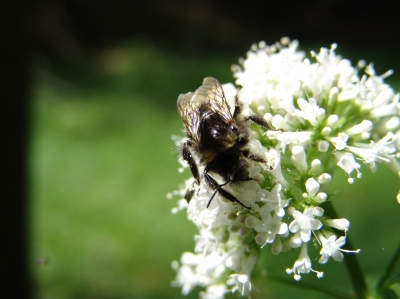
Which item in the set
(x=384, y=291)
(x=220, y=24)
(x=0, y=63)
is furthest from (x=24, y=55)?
(x=220, y=24)

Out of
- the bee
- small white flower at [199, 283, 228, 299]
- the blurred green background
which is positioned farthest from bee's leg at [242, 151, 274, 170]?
small white flower at [199, 283, 228, 299]

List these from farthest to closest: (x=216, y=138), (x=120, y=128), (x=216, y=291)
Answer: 1. (x=120, y=128)
2. (x=216, y=291)
3. (x=216, y=138)

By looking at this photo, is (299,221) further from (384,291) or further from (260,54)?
(260,54)

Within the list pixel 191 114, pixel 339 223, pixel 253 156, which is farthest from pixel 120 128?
pixel 339 223

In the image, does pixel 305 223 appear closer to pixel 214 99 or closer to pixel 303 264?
pixel 303 264

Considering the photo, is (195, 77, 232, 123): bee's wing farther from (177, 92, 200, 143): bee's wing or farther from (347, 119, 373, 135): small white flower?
(347, 119, 373, 135): small white flower

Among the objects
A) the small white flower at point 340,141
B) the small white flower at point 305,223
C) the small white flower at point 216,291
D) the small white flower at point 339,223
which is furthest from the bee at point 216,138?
the small white flower at point 216,291

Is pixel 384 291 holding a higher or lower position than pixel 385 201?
lower
